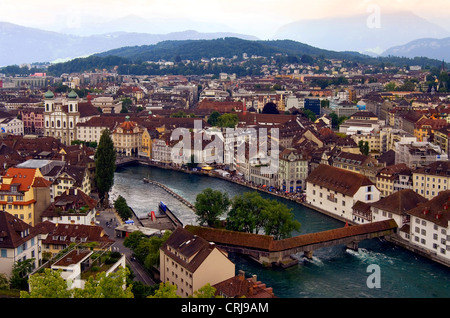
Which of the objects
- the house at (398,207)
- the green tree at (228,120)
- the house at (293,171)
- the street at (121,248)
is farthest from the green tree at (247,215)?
the green tree at (228,120)

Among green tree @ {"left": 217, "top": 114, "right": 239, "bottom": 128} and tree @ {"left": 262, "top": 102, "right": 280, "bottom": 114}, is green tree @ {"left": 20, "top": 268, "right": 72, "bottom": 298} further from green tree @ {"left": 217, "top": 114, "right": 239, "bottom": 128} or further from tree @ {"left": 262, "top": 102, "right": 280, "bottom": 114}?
tree @ {"left": 262, "top": 102, "right": 280, "bottom": 114}

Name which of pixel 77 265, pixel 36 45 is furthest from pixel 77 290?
pixel 36 45

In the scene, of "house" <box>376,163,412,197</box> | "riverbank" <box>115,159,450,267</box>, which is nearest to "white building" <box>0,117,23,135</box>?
"riverbank" <box>115,159,450,267</box>

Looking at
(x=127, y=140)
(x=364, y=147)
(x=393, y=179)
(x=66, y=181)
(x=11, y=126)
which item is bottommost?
(x=393, y=179)

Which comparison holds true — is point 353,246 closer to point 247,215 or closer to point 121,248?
point 247,215
